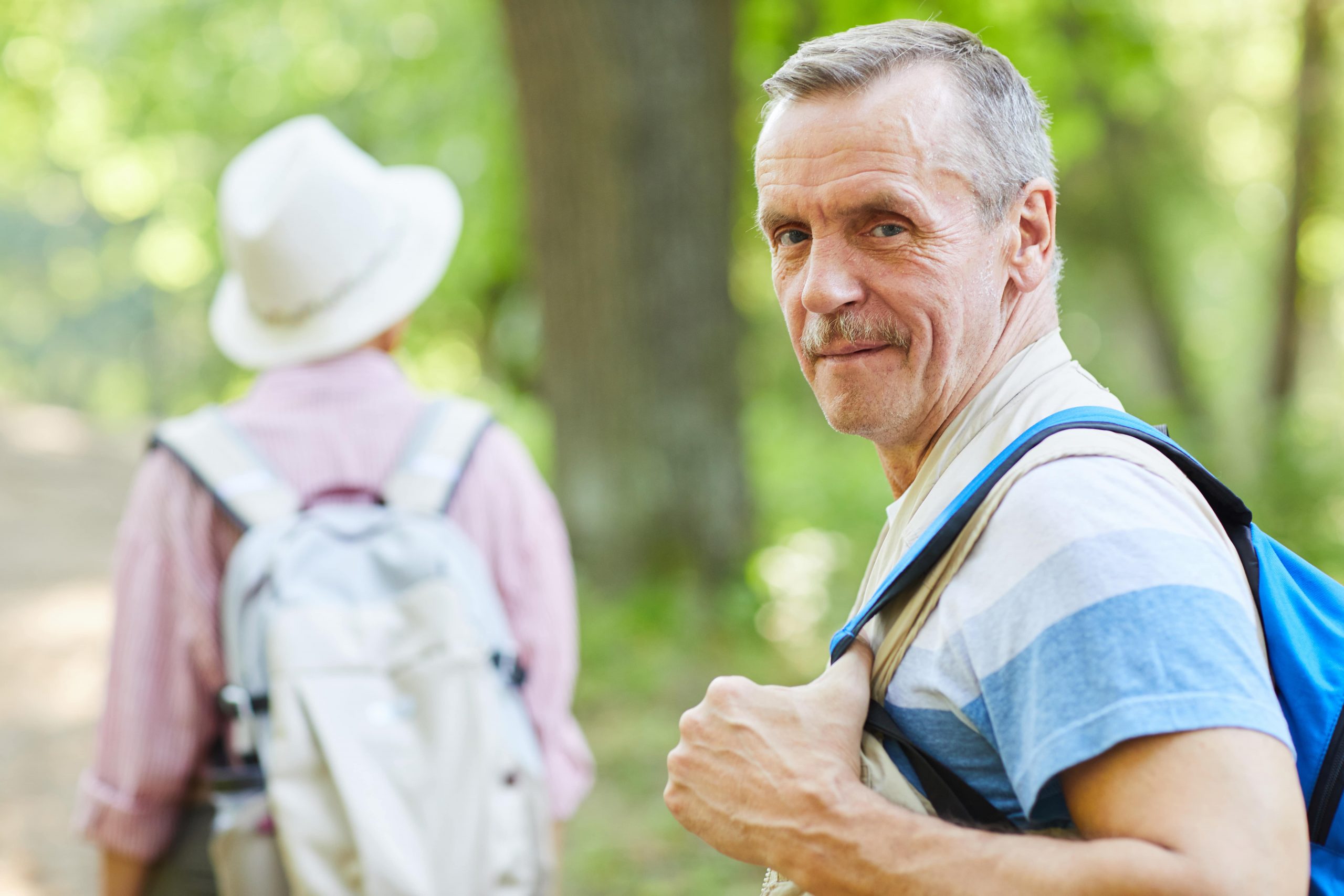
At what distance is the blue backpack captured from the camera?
4.01ft

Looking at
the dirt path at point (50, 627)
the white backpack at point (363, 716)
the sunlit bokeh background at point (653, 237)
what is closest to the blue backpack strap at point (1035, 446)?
the white backpack at point (363, 716)

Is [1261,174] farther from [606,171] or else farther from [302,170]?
[302,170]

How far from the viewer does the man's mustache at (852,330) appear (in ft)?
5.02

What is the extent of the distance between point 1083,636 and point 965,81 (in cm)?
75

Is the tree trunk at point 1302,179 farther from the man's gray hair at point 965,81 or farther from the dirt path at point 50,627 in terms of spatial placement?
the man's gray hair at point 965,81

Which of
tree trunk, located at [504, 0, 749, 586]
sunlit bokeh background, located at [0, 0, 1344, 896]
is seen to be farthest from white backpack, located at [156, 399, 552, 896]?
tree trunk, located at [504, 0, 749, 586]

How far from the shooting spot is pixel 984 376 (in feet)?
5.08

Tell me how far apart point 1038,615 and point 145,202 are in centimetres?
1479

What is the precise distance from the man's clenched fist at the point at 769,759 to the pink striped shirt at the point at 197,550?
123 centimetres

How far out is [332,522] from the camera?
2.27 meters

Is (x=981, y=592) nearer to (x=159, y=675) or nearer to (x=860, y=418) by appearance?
(x=860, y=418)

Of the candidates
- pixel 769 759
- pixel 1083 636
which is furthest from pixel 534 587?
pixel 1083 636

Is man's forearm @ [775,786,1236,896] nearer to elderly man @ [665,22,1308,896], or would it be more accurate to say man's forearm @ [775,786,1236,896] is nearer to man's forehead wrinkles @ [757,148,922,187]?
elderly man @ [665,22,1308,896]

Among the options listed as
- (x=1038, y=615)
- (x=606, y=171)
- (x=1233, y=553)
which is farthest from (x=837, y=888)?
(x=606, y=171)
